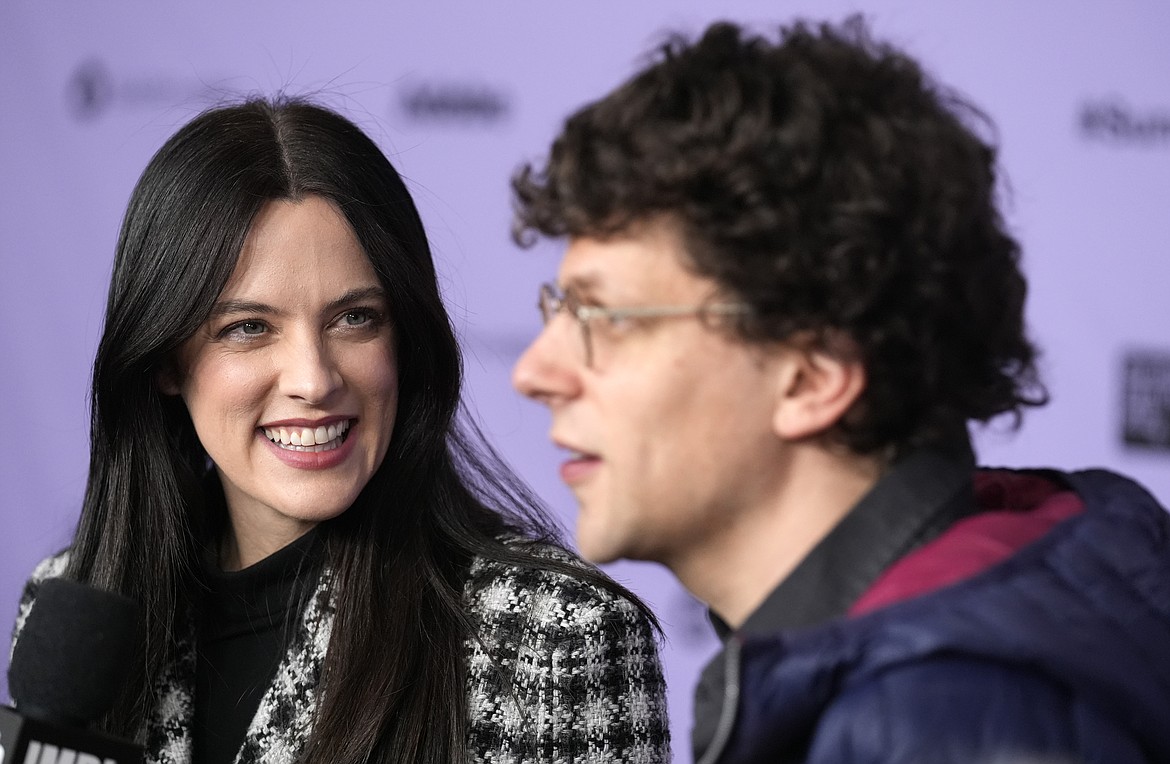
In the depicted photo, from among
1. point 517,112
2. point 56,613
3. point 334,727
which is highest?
point 517,112

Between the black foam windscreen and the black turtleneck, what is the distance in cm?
54

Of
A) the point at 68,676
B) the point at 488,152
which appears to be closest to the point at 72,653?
the point at 68,676

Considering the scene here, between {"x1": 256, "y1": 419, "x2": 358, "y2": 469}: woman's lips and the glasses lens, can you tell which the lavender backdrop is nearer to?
{"x1": 256, "y1": 419, "x2": 358, "y2": 469}: woman's lips

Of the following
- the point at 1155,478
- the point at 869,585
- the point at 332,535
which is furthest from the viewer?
the point at 1155,478

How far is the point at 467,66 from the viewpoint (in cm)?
287

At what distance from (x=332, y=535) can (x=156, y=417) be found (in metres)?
0.28

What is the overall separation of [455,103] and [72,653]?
201 cm

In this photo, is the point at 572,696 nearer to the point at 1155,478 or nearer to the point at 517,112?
the point at 1155,478

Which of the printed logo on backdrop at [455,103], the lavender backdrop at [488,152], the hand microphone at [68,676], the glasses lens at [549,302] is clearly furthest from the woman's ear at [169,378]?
the printed logo on backdrop at [455,103]

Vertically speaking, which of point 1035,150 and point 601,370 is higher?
point 1035,150

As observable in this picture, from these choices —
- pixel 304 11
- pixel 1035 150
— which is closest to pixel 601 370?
pixel 1035 150

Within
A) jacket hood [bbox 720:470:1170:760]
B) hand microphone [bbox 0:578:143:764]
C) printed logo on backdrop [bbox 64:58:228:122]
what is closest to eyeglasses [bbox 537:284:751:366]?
jacket hood [bbox 720:470:1170:760]

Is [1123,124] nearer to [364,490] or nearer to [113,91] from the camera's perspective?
[364,490]

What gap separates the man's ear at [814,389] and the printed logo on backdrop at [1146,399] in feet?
5.38
